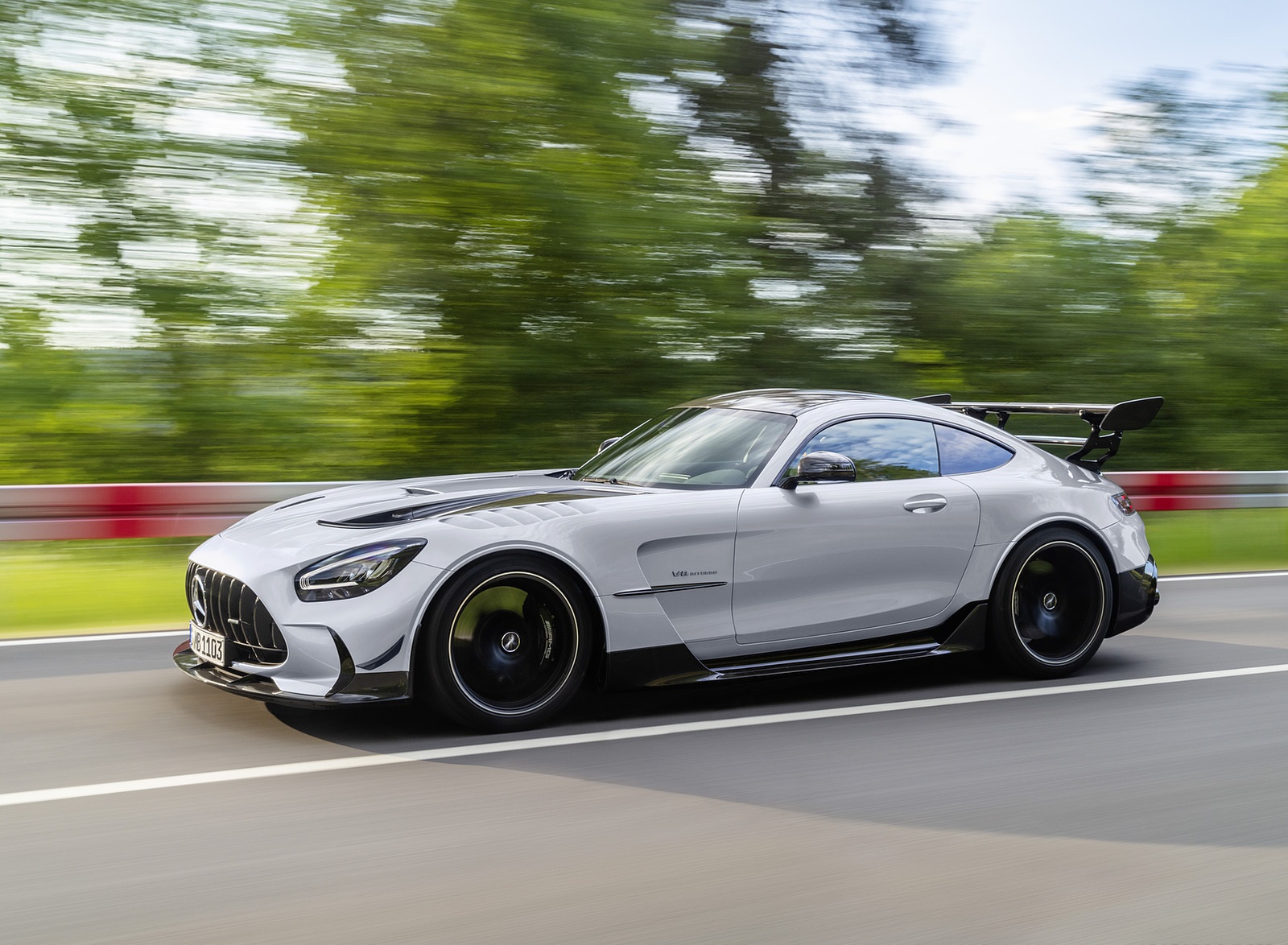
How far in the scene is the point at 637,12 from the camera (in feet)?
40.5

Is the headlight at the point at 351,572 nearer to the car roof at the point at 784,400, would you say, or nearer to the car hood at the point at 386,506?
the car hood at the point at 386,506

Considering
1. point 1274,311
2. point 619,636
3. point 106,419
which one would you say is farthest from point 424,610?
→ point 1274,311

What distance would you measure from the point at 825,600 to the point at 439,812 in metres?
2.08

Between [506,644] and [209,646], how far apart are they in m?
1.19

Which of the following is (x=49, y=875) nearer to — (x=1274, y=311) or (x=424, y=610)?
(x=424, y=610)

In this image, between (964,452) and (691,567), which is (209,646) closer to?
(691,567)

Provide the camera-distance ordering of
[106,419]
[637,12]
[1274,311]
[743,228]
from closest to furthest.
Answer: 1. [106,419]
2. [637,12]
3. [743,228]
4. [1274,311]

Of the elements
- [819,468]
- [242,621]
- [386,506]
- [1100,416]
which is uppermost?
[1100,416]

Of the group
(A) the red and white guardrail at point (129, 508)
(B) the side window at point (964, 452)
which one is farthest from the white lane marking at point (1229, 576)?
(A) the red and white guardrail at point (129, 508)

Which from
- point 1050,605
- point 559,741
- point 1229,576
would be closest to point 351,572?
point 559,741

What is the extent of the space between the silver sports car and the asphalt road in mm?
259

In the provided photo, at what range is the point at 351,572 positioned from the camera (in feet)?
14.9

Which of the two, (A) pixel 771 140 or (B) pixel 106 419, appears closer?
(B) pixel 106 419

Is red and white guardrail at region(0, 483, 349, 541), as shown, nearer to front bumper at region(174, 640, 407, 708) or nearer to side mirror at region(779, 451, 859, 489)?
front bumper at region(174, 640, 407, 708)
